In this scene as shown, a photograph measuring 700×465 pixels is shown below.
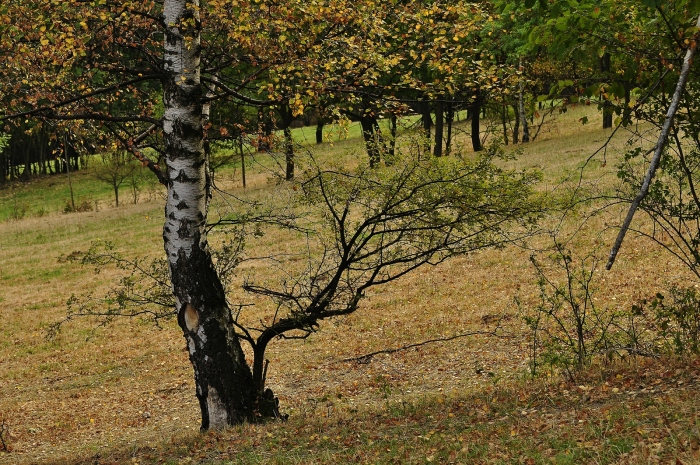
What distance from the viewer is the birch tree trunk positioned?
8.29 meters

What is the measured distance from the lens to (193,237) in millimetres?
8477

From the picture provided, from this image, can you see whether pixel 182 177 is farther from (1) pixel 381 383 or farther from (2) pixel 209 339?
(1) pixel 381 383

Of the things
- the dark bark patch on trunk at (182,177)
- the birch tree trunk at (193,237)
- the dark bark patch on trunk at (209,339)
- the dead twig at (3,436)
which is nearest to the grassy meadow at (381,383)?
the dead twig at (3,436)

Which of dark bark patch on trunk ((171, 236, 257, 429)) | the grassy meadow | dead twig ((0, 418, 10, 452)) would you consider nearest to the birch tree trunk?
dark bark patch on trunk ((171, 236, 257, 429))

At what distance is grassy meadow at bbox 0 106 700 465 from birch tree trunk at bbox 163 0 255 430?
1.85 feet

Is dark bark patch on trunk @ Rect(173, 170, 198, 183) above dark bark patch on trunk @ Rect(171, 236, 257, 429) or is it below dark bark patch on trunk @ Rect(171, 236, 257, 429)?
above

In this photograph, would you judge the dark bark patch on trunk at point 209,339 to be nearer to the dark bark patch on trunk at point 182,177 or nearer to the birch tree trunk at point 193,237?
the birch tree trunk at point 193,237

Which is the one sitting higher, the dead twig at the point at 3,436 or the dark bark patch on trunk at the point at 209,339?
the dark bark patch on trunk at the point at 209,339

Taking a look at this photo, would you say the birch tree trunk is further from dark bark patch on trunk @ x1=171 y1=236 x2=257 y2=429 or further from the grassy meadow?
the grassy meadow

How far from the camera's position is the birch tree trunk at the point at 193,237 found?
27.2 ft

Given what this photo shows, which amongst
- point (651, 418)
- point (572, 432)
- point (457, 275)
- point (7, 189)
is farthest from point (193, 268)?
point (7, 189)

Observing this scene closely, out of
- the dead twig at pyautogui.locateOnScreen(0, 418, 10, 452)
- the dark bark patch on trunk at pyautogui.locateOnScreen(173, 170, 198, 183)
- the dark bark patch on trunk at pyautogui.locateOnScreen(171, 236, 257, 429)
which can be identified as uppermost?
the dark bark patch on trunk at pyautogui.locateOnScreen(173, 170, 198, 183)

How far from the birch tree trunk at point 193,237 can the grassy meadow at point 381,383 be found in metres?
0.57

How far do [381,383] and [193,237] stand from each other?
5.79m
